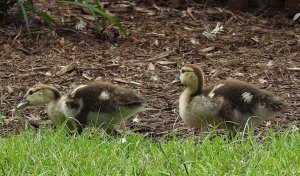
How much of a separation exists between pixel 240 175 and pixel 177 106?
90.2 inches

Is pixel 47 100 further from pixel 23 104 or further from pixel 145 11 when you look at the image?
pixel 145 11

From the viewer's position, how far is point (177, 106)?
7.00 m

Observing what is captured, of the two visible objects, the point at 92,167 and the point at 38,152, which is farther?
the point at 38,152

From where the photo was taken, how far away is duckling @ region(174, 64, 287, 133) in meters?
5.95

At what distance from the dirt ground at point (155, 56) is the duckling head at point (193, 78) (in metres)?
0.41

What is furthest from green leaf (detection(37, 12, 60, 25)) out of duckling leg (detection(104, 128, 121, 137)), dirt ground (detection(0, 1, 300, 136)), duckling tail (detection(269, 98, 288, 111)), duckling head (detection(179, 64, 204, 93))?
duckling tail (detection(269, 98, 288, 111))

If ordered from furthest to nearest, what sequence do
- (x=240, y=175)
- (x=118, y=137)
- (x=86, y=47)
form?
(x=86, y=47) < (x=118, y=137) < (x=240, y=175)

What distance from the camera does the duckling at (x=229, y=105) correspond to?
5.95 meters

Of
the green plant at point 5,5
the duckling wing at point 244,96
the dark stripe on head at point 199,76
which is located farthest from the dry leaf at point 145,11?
the duckling wing at point 244,96

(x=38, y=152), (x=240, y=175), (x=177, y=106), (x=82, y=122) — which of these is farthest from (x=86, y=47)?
(x=240, y=175)

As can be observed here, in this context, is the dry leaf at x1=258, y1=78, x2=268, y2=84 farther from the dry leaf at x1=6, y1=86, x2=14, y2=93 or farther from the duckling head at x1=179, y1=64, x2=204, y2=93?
the dry leaf at x1=6, y1=86, x2=14, y2=93

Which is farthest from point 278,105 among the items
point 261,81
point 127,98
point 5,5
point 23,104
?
point 5,5

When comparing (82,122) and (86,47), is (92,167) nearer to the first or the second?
(82,122)

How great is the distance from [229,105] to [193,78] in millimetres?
380
